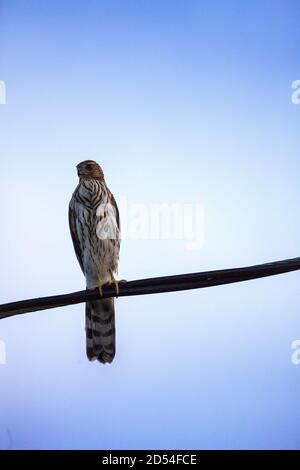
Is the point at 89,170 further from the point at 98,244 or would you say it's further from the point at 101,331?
the point at 101,331

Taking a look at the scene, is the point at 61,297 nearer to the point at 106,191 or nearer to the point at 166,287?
the point at 166,287

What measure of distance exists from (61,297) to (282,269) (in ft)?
2.57

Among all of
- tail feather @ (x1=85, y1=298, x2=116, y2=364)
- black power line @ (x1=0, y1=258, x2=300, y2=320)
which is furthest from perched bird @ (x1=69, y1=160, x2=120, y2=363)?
black power line @ (x1=0, y1=258, x2=300, y2=320)

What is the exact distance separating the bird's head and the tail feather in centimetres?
79

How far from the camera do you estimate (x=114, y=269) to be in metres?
3.64

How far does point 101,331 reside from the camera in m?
3.52

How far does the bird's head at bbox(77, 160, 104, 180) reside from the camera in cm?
370

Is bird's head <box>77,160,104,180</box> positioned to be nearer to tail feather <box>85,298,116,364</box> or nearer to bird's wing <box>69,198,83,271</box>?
bird's wing <box>69,198,83,271</box>

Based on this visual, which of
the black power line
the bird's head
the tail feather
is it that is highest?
the bird's head

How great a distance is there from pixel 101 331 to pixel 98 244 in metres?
0.52
